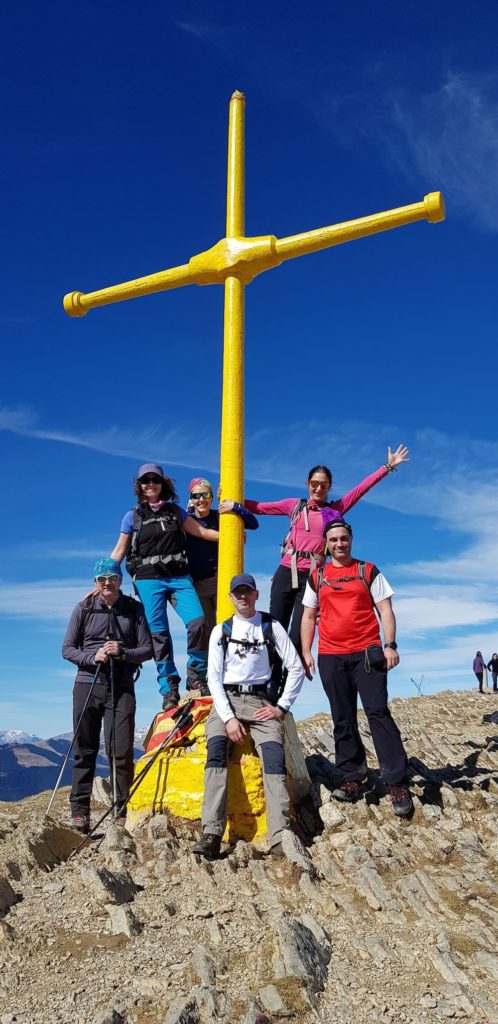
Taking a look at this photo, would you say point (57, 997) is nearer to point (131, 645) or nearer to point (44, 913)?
point (44, 913)

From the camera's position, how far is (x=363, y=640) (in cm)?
699

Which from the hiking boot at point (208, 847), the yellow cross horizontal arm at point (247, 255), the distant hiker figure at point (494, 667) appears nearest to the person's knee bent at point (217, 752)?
the hiking boot at point (208, 847)

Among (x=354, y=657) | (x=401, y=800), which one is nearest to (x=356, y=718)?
(x=354, y=657)

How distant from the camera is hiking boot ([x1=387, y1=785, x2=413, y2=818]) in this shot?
6.76m

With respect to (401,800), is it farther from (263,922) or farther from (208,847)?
(263,922)

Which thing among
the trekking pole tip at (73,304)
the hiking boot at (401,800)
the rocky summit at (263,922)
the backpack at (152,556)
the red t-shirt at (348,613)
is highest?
the trekking pole tip at (73,304)

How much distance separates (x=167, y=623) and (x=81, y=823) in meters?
2.24

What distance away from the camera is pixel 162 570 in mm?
7742

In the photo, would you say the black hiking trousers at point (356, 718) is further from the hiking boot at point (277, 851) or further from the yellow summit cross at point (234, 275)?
the hiking boot at point (277, 851)

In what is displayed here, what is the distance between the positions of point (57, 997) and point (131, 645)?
4.03 metres

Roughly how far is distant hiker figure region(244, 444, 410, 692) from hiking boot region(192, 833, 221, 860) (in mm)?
2380

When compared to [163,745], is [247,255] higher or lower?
higher

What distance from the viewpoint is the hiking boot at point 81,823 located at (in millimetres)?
7160

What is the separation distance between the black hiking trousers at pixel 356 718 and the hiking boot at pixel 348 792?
0.05m
